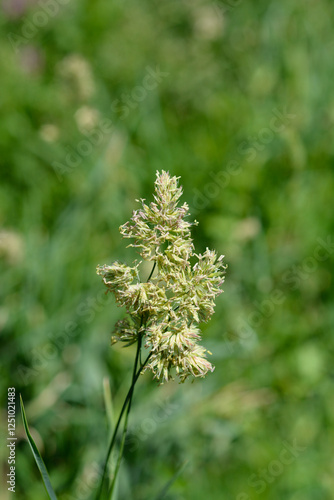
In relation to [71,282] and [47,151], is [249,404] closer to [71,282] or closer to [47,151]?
[71,282]

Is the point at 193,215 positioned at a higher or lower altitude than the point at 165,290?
higher

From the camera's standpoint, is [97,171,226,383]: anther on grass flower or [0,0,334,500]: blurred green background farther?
[0,0,334,500]: blurred green background

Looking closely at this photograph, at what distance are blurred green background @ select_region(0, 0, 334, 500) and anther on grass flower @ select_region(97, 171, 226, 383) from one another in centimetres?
124

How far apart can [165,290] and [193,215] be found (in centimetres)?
201

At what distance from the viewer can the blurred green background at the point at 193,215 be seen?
2428 millimetres

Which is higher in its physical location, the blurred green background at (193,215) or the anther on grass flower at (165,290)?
the blurred green background at (193,215)

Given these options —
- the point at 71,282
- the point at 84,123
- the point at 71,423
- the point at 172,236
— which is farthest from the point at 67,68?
the point at 172,236

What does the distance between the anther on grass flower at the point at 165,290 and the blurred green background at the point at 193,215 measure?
1.24 meters

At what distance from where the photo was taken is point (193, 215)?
123 inches

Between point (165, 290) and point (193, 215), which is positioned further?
point (193, 215)

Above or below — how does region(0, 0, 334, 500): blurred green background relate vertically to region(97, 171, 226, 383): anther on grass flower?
above

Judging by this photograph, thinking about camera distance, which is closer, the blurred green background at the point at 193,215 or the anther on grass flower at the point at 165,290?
the anther on grass flower at the point at 165,290

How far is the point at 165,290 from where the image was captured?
45.4 inches

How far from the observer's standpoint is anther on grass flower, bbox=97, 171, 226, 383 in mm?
1118
